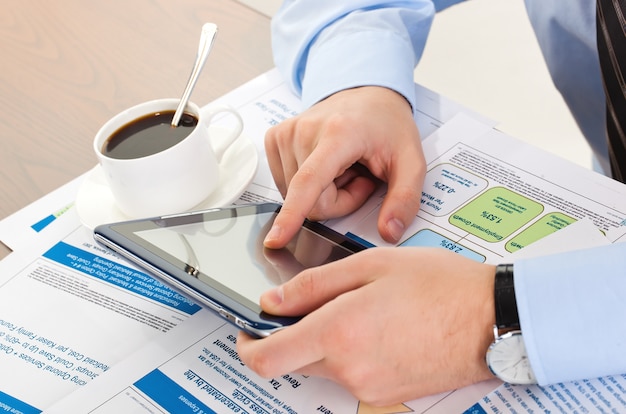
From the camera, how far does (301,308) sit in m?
0.53

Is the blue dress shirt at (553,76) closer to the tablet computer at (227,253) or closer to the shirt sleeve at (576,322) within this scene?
the shirt sleeve at (576,322)

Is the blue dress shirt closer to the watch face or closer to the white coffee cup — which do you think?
the watch face

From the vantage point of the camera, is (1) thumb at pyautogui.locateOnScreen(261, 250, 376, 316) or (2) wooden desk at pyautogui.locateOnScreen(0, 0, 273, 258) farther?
(2) wooden desk at pyautogui.locateOnScreen(0, 0, 273, 258)

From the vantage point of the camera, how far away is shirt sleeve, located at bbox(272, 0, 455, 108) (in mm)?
781

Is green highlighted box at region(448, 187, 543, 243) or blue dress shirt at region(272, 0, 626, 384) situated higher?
blue dress shirt at region(272, 0, 626, 384)

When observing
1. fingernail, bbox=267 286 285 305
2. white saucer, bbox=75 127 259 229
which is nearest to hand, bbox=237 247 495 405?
fingernail, bbox=267 286 285 305

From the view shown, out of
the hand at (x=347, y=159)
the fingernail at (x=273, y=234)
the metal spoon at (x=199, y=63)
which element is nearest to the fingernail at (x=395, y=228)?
the hand at (x=347, y=159)

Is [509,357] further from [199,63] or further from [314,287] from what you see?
[199,63]

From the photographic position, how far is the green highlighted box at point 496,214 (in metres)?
0.65

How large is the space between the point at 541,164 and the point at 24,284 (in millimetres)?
536

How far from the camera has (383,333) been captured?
1.70 ft

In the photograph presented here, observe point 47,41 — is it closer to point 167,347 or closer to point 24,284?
point 24,284

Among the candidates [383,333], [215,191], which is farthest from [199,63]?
[383,333]

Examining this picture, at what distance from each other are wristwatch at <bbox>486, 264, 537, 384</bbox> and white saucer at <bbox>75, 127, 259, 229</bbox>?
1.01 feet
